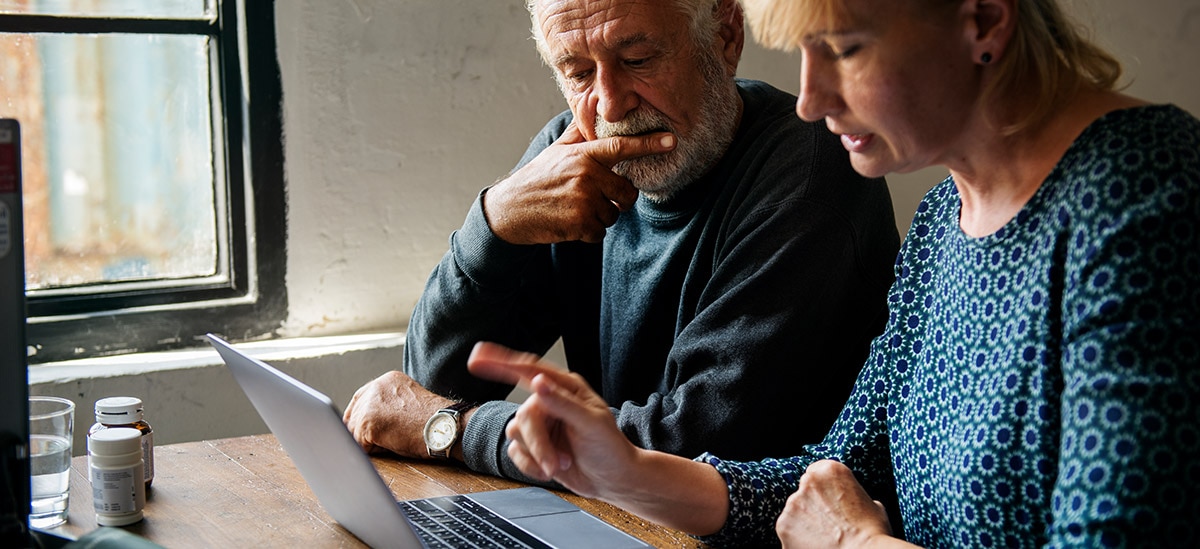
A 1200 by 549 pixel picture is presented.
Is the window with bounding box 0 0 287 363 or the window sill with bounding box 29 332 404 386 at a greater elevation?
the window with bounding box 0 0 287 363

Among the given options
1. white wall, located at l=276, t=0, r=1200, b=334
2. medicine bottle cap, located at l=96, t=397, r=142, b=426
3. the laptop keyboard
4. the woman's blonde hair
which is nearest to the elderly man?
the laptop keyboard

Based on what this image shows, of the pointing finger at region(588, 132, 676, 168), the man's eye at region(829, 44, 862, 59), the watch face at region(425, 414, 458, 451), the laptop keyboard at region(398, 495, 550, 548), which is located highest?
the man's eye at region(829, 44, 862, 59)

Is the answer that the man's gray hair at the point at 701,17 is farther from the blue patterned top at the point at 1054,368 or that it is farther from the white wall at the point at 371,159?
the white wall at the point at 371,159

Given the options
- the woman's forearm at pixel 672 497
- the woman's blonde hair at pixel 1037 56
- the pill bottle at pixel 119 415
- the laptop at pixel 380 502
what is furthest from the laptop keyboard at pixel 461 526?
the woman's blonde hair at pixel 1037 56

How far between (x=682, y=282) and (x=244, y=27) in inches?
46.6

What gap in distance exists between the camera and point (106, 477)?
1285 millimetres

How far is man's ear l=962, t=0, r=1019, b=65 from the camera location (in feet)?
3.40

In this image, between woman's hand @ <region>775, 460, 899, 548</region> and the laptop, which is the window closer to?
the laptop

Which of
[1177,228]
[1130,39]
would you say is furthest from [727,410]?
[1130,39]

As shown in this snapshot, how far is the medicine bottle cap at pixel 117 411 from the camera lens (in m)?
1.36

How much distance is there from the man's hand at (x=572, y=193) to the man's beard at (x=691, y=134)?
0.07ft

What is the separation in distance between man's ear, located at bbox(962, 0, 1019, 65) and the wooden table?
0.61 m

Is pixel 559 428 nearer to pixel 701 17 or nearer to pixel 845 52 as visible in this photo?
pixel 845 52

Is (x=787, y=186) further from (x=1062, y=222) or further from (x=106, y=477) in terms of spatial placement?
(x=106, y=477)
